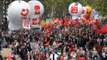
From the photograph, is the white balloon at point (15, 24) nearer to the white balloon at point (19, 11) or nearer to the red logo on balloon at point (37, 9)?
the white balloon at point (19, 11)

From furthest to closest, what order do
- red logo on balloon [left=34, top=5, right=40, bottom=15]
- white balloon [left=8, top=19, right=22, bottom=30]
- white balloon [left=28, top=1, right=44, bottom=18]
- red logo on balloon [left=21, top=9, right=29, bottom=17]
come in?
red logo on balloon [left=34, top=5, right=40, bottom=15]
white balloon [left=28, top=1, right=44, bottom=18]
white balloon [left=8, top=19, right=22, bottom=30]
red logo on balloon [left=21, top=9, right=29, bottom=17]

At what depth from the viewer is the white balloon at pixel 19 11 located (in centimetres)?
2931

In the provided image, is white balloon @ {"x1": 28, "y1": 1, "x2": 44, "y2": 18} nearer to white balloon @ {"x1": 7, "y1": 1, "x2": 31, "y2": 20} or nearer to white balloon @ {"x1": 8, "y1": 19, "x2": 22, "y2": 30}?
white balloon @ {"x1": 8, "y1": 19, "x2": 22, "y2": 30}

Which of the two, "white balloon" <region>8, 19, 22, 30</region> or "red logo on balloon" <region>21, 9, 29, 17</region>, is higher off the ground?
"red logo on balloon" <region>21, 9, 29, 17</region>

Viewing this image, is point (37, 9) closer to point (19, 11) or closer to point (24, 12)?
point (19, 11)

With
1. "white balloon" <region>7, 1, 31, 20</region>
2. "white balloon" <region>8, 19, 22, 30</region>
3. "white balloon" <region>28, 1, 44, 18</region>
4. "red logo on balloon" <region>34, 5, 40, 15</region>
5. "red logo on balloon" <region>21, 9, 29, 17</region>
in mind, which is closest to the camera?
"red logo on balloon" <region>21, 9, 29, 17</region>

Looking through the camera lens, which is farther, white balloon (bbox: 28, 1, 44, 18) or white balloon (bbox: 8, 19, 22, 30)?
white balloon (bbox: 28, 1, 44, 18)

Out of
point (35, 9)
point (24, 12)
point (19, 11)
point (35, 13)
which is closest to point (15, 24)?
point (19, 11)

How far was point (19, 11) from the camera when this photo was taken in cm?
2970

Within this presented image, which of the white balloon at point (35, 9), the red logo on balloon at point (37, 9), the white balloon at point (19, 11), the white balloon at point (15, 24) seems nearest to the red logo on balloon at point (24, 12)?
the white balloon at point (19, 11)

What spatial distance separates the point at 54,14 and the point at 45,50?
2789 inches

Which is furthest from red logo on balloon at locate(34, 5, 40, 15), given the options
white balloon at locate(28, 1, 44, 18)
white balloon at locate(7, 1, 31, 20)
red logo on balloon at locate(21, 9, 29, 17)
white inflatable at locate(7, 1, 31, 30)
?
red logo on balloon at locate(21, 9, 29, 17)

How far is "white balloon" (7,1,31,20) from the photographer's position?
29314mm

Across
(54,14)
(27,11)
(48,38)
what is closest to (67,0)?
(54,14)
